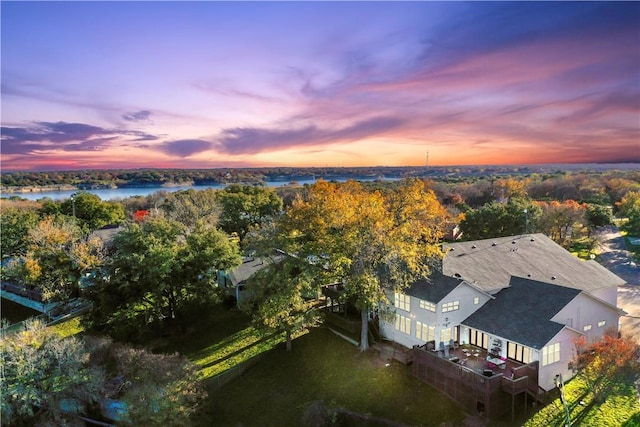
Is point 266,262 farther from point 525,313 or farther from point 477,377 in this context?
point 525,313

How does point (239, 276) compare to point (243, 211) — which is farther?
point (243, 211)

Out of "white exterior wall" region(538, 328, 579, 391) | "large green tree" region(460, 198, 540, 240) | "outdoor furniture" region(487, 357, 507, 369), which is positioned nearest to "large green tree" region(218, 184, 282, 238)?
"large green tree" region(460, 198, 540, 240)

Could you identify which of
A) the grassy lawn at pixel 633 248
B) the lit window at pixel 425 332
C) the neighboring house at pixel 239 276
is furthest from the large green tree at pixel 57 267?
the grassy lawn at pixel 633 248

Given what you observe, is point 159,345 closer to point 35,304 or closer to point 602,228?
point 35,304

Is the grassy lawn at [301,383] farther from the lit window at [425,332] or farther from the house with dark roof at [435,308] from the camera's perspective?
the house with dark roof at [435,308]

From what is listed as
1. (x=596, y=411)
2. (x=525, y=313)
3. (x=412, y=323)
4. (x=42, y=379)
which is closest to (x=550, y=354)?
(x=525, y=313)

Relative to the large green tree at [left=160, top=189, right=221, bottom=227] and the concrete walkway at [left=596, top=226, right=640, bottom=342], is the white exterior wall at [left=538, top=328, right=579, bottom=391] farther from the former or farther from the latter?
the large green tree at [left=160, top=189, right=221, bottom=227]

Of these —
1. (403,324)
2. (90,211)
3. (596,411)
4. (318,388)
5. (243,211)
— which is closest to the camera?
(596,411)
